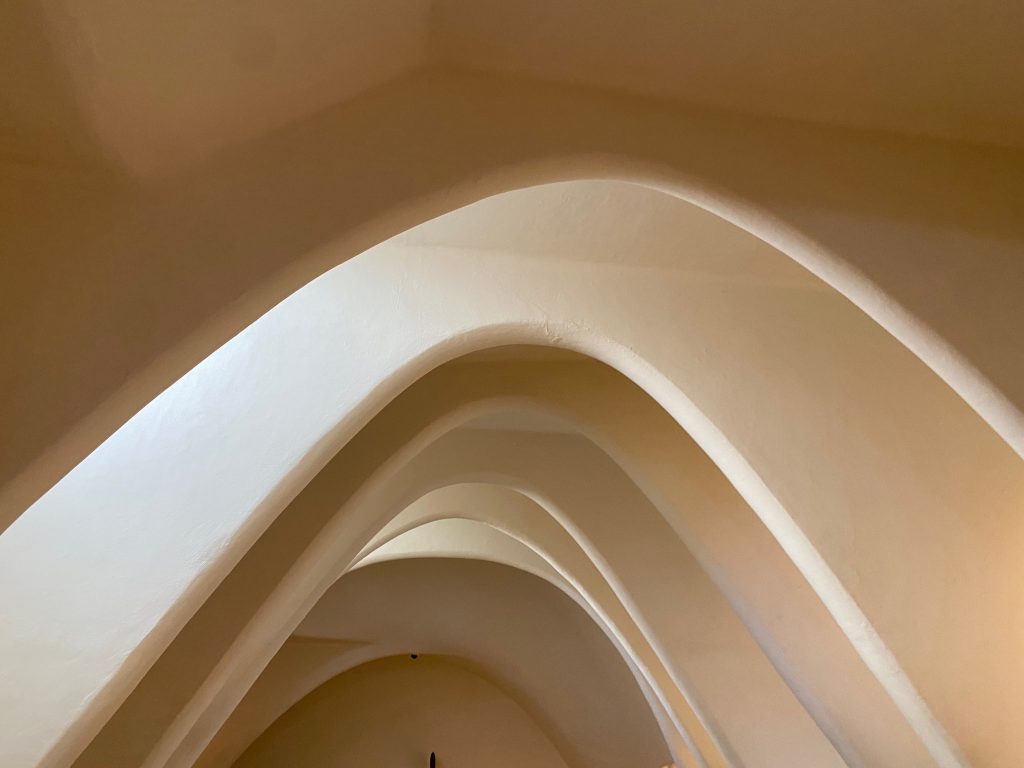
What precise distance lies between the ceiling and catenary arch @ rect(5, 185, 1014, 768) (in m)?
1.13

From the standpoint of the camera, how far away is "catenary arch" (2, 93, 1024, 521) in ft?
4.19

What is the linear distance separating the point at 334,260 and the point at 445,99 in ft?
1.44

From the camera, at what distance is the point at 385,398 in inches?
109

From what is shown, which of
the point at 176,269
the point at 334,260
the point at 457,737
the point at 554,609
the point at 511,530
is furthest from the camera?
the point at 457,737

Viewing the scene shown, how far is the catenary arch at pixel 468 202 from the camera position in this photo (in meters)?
1.28

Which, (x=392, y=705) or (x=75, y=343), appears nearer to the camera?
(x=75, y=343)

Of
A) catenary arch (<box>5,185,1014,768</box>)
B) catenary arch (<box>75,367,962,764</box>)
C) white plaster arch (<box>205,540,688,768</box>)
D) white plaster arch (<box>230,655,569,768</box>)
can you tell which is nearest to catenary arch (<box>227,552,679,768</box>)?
white plaster arch (<box>205,540,688,768</box>)

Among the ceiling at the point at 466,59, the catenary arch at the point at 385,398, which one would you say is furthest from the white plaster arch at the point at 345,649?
the ceiling at the point at 466,59

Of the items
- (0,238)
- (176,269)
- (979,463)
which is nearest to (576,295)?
(979,463)

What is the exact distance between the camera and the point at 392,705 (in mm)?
9703

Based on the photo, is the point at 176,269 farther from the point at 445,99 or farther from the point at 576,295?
the point at 576,295

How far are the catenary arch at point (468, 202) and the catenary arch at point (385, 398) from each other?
0.98m

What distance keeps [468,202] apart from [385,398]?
1.20 meters

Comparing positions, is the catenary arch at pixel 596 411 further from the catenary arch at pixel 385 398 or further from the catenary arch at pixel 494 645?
the catenary arch at pixel 494 645
